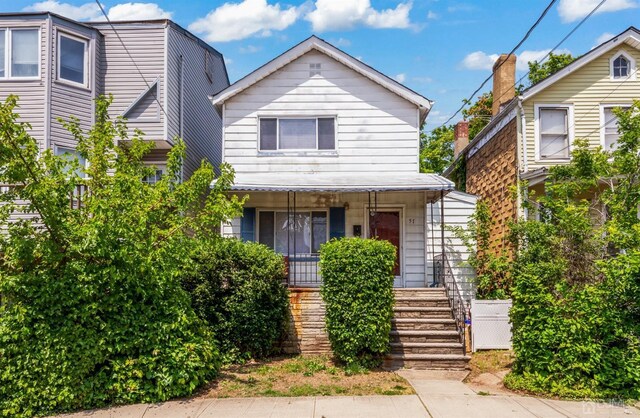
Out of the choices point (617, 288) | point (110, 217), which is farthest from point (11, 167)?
point (617, 288)

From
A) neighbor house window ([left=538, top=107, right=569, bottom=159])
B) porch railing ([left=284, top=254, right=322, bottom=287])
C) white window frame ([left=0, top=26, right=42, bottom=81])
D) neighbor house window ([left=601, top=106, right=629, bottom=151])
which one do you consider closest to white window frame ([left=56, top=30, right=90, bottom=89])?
white window frame ([left=0, top=26, right=42, bottom=81])

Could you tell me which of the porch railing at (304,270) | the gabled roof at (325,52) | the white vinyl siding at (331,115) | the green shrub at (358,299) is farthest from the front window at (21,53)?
the green shrub at (358,299)

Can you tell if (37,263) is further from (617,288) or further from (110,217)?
(617,288)

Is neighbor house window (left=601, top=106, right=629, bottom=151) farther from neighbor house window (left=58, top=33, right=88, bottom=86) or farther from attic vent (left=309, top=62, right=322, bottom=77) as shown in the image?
neighbor house window (left=58, top=33, right=88, bottom=86)

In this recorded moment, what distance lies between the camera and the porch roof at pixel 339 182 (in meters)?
11.2

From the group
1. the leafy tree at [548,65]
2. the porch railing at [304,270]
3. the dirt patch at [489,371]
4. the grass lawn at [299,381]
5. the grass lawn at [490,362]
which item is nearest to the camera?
the grass lawn at [299,381]

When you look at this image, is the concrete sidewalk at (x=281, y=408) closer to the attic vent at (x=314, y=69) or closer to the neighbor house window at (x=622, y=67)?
the attic vent at (x=314, y=69)

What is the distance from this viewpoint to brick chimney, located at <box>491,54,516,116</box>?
1611 centimetres

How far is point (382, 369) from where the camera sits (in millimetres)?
8938

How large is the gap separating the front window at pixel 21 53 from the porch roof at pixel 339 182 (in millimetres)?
6538

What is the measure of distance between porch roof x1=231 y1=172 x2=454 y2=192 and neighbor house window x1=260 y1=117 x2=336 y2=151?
2.64 feet

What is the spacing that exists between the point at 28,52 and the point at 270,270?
971cm

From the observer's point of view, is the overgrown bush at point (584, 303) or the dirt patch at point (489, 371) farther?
the dirt patch at point (489, 371)

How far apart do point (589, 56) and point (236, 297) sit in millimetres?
11304
